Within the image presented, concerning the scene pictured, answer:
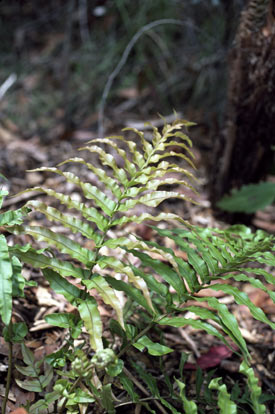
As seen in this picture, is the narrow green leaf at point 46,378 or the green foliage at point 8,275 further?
the narrow green leaf at point 46,378

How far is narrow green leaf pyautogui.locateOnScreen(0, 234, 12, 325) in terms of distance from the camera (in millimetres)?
909

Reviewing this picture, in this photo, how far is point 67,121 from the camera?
128 inches

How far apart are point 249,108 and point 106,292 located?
153 cm

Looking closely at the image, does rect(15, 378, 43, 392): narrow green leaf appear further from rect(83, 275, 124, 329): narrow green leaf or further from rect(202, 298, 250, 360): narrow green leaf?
rect(202, 298, 250, 360): narrow green leaf

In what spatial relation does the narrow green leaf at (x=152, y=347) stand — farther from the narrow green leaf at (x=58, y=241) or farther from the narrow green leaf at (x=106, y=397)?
the narrow green leaf at (x=58, y=241)

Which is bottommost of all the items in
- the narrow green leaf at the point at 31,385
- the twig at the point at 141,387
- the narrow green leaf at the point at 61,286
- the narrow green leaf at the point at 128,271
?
the twig at the point at 141,387

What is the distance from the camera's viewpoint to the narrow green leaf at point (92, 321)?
98 centimetres

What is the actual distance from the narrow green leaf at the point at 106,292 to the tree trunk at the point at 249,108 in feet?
4.83

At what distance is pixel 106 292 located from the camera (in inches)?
41.4

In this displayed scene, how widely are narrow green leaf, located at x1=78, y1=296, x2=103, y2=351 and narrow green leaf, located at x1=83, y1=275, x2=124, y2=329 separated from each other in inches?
2.0

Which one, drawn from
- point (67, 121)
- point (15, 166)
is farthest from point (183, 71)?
point (15, 166)

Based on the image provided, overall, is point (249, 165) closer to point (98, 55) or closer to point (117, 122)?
point (117, 122)

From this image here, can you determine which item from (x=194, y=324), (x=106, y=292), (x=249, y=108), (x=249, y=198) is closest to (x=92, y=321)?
(x=106, y=292)

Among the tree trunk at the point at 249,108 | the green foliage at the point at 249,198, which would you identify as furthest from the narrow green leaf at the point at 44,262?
the tree trunk at the point at 249,108
